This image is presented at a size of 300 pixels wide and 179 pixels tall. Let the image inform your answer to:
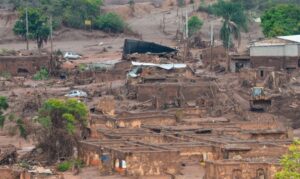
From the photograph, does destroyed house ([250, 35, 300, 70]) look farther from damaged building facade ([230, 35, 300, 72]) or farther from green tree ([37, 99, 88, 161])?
green tree ([37, 99, 88, 161])

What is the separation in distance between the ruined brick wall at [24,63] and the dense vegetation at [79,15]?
59.8 feet

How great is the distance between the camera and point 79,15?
290 ft

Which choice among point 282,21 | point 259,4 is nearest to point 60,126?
point 282,21

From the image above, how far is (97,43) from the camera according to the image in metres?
83.8

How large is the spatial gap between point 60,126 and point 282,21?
111ft

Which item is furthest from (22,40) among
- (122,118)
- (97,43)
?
(122,118)

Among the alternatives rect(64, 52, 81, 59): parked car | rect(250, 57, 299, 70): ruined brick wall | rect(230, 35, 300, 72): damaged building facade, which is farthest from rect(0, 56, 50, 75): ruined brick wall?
rect(250, 57, 299, 70): ruined brick wall

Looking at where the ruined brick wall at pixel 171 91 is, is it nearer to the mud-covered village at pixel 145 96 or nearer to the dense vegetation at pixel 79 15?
the mud-covered village at pixel 145 96

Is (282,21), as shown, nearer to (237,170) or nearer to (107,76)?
(107,76)

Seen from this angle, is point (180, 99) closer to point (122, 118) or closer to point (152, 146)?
point (122, 118)

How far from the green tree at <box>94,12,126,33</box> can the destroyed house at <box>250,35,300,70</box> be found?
83.3 ft

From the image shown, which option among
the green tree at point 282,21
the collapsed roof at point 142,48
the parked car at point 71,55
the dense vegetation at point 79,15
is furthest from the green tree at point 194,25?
the collapsed roof at point 142,48

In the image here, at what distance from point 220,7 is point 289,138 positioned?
37.5m

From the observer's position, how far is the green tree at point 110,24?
287 feet
